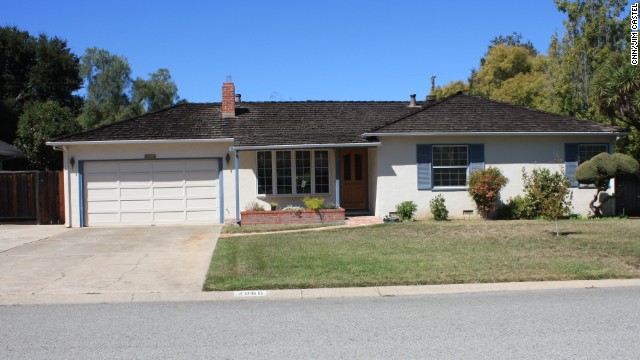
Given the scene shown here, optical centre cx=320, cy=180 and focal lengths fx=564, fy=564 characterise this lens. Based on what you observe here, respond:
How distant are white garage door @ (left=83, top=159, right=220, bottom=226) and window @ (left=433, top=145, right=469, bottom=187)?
7.42 meters

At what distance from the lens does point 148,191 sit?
62.3ft

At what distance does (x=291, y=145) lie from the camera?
18.2 metres

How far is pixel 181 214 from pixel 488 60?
3487 centimetres

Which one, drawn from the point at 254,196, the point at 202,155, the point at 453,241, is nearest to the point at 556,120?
the point at 453,241

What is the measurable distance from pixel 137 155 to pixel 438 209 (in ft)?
33.2

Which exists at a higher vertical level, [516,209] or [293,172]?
[293,172]

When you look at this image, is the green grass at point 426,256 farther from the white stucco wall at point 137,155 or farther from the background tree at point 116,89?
the background tree at point 116,89

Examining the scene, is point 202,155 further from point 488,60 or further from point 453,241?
point 488,60

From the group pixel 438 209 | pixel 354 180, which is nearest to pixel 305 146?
pixel 354 180

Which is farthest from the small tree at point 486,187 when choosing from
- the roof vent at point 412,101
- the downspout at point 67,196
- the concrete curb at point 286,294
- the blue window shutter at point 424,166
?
the downspout at point 67,196

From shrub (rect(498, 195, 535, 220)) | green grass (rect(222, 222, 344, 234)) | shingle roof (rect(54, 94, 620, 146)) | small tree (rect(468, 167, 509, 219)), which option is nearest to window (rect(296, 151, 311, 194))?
shingle roof (rect(54, 94, 620, 146))

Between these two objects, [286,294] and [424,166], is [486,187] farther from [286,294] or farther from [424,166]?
[286,294]

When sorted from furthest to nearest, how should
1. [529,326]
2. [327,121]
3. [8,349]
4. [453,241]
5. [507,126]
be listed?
[327,121], [507,126], [453,241], [529,326], [8,349]

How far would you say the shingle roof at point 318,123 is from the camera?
61.3ft
